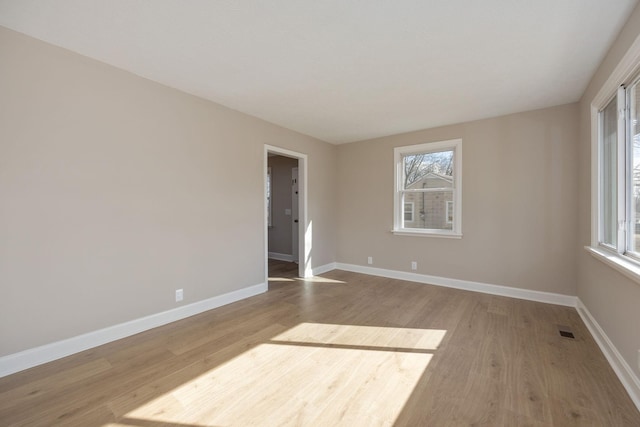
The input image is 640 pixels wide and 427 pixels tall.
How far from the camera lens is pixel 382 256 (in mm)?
4906

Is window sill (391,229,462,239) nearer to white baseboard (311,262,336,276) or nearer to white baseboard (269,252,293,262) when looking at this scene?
white baseboard (311,262,336,276)

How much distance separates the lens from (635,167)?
1984 millimetres

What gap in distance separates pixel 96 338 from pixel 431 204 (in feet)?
14.7

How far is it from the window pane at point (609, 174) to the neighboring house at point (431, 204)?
5.79 feet

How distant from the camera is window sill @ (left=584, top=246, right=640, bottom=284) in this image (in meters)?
1.69

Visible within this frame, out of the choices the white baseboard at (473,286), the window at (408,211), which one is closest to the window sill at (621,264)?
the white baseboard at (473,286)

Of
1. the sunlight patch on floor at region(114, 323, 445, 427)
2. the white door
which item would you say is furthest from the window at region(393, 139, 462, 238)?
the white door

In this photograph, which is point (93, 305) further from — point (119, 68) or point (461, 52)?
point (461, 52)

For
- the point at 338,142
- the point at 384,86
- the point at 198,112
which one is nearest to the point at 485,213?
the point at 384,86

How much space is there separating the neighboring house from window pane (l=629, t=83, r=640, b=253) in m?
2.20

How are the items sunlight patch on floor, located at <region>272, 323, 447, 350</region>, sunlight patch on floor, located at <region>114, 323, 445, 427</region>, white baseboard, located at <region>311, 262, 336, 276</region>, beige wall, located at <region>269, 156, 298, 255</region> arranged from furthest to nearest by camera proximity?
1. beige wall, located at <region>269, 156, 298, 255</region>
2. white baseboard, located at <region>311, 262, 336, 276</region>
3. sunlight patch on floor, located at <region>272, 323, 447, 350</region>
4. sunlight patch on floor, located at <region>114, 323, 445, 427</region>

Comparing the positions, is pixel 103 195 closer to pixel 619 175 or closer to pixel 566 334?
pixel 619 175

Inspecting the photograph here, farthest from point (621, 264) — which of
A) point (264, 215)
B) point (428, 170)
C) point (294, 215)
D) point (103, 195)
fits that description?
point (294, 215)

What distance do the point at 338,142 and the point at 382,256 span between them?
233 centimetres
